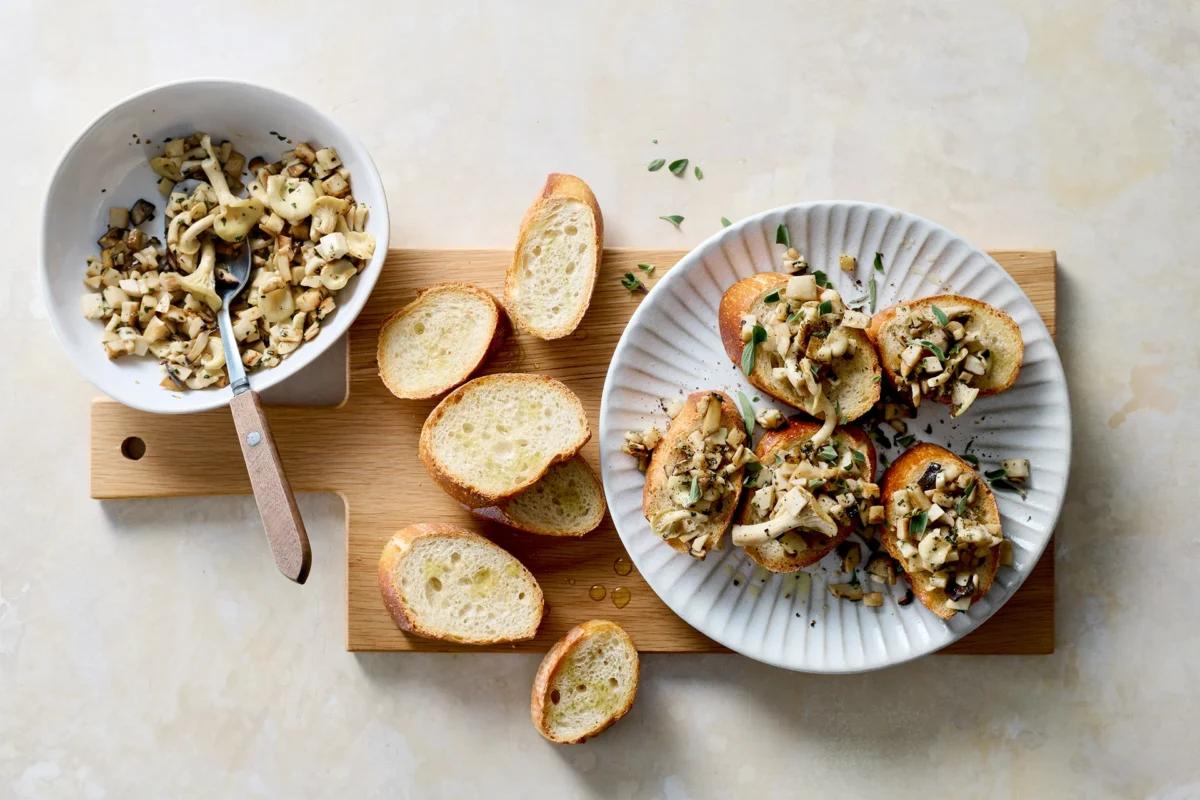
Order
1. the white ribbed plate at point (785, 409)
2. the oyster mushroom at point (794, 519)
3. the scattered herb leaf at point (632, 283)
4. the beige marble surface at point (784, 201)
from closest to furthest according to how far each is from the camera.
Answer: the oyster mushroom at point (794, 519) → the white ribbed plate at point (785, 409) → the scattered herb leaf at point (632, 283) → the beige marble surface at point (784, 201)

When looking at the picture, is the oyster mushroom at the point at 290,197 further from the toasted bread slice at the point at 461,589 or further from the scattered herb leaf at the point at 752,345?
the scattered herb leaf at the point at 752,345

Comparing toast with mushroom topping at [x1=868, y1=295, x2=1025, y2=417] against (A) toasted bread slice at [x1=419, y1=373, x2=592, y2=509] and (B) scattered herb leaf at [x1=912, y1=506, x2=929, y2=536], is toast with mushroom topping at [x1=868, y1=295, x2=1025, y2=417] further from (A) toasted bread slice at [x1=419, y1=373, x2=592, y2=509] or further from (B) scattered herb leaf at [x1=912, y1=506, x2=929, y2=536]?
(A) toasted bread slice at [x1=419, y1=373, x2=592, y2=509]

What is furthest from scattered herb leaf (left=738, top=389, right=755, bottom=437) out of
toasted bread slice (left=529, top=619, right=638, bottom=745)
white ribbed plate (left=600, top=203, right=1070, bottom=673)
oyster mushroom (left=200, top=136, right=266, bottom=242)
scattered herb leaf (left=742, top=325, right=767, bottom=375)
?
oyster mushroom (left=200, top=136, right=266, bottom=242)

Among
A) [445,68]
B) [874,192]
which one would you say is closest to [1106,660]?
[874,192]

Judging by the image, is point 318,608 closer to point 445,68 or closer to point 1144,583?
point 445,68

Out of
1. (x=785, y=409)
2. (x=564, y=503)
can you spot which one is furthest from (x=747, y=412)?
(x=564, y=503)

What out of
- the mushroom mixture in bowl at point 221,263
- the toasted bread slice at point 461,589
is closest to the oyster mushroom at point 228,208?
the mushroom mixture in bowl at point 221,263
